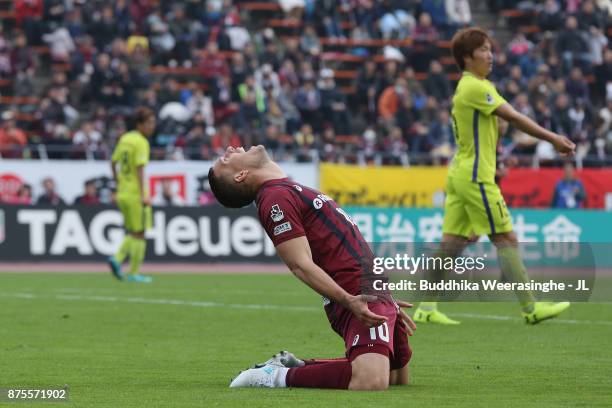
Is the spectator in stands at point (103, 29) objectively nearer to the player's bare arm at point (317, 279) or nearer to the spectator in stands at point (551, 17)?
the spectator in stands at point (551, 17)

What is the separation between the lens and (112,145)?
85.0 feet

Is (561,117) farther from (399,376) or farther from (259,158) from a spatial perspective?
(259,158)

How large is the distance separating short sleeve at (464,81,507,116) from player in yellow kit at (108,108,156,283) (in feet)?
26.0

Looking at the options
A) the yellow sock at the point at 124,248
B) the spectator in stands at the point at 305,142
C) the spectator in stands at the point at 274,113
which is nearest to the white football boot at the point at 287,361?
the yellow sock at the point at 124,248

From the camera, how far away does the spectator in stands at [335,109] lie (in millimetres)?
29516

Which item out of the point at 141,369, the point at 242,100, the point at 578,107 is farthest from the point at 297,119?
the point at 141,369

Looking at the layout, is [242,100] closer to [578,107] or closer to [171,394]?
[578,107]

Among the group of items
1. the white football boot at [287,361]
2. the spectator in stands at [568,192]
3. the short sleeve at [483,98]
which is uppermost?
the short sleeve at [483,98]

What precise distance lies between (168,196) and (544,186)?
295 inches

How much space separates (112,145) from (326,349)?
16325 mm

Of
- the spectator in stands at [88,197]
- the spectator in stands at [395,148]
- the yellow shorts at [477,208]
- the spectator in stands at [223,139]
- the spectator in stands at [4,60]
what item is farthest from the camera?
the spectator in stands at [4,60]

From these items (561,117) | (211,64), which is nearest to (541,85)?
(561,117)

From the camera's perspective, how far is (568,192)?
2572 cm

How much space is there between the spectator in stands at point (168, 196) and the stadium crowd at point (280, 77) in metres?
1.03
